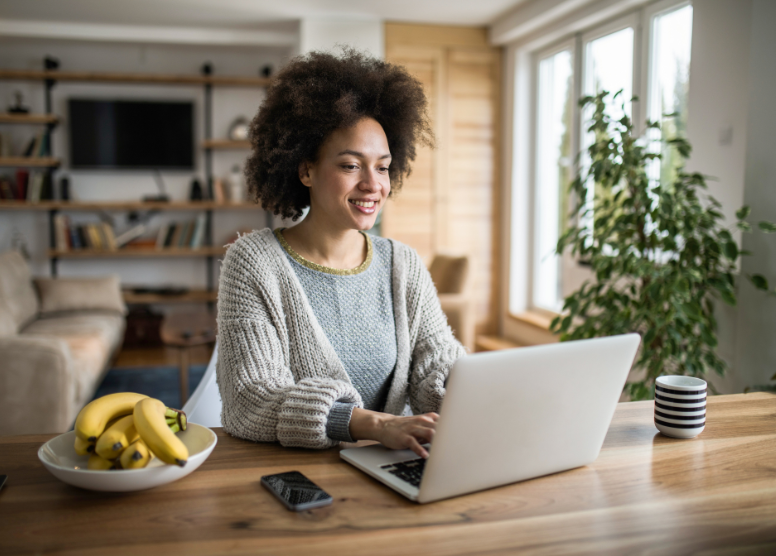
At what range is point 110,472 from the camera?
2.63ft

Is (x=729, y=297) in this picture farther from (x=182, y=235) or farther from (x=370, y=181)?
(x=182, y=235)

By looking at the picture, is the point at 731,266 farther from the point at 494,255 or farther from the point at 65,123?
the point at 65,123

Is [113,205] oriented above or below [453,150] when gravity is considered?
below

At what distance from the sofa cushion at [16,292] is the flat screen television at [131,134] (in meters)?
1.33

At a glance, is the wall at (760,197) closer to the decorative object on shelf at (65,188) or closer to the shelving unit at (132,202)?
the shelving unit at (132,202)

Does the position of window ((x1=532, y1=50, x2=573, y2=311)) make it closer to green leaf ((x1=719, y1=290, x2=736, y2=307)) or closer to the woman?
green leaf ((x1=719, y1=290, x2=736, y2=307))

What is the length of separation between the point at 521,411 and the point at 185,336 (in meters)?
3.05

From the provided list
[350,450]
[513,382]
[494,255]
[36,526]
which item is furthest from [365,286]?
[494,255]

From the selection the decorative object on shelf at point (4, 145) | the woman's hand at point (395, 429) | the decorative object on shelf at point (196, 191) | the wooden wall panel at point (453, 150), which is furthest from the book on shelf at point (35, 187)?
the woman's hand at point (395, 429)

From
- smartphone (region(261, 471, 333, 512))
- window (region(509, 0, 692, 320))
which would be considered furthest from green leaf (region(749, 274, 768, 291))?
smartphone (region(261, 471, 333, 512))

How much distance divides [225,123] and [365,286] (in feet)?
15.6

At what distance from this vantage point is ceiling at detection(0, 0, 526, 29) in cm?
438

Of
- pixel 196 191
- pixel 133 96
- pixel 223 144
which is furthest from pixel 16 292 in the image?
pixel 133 96

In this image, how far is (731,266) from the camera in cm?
240
